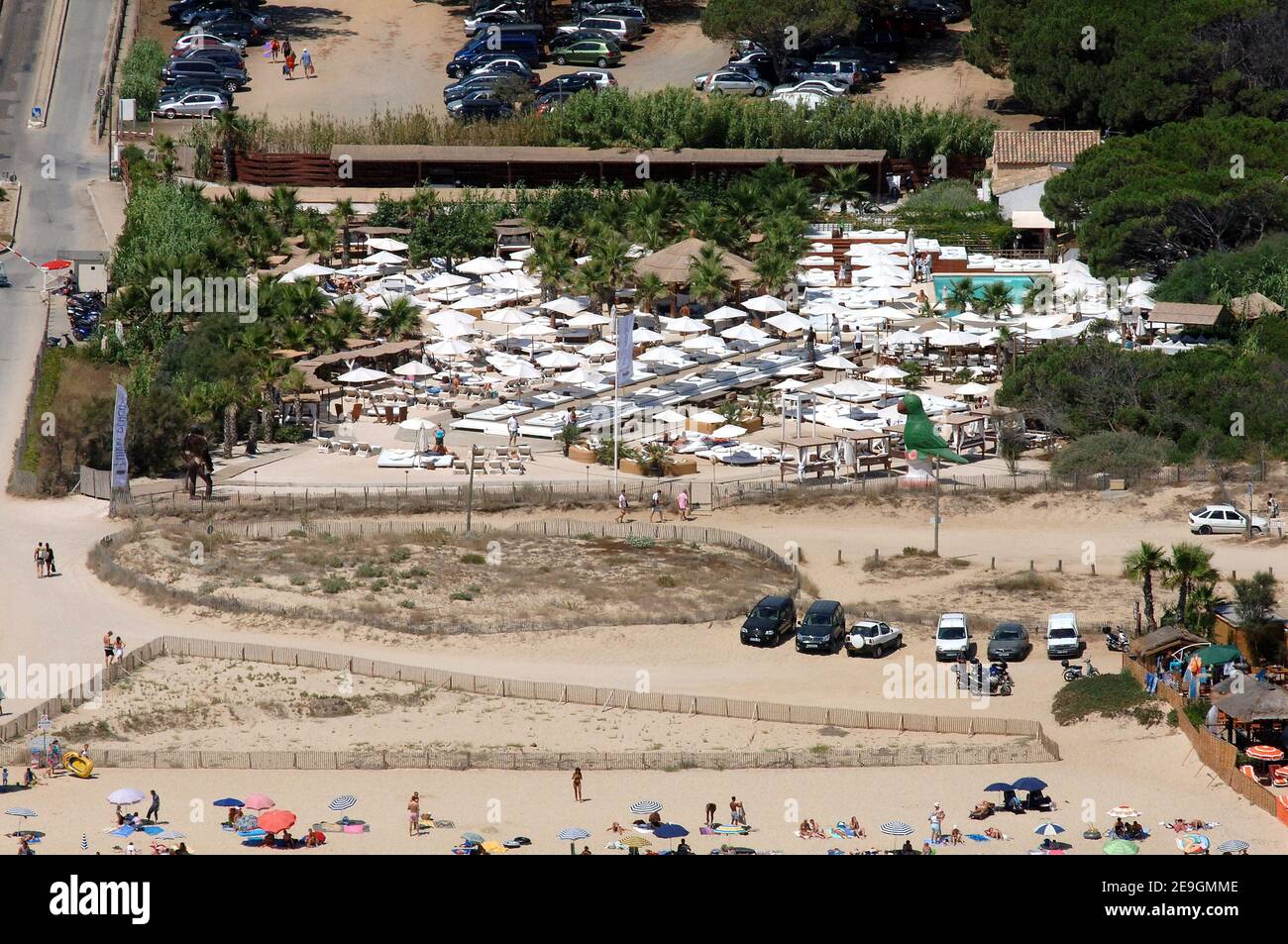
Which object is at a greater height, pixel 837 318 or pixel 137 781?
pixel 837 318

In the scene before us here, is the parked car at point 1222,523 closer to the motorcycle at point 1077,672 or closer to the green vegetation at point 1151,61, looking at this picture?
the motorcycle at point 1077,672

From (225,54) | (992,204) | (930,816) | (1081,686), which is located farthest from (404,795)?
(225,54)

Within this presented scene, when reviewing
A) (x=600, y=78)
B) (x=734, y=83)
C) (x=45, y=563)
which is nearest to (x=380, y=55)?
(x=600, y=78)

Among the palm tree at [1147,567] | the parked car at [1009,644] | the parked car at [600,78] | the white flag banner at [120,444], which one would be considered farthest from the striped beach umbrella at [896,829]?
the parked car at [600,78]

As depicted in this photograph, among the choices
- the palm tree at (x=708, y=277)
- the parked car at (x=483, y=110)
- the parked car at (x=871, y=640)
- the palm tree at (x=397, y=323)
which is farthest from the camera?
the parked car at (x=483, y=110)

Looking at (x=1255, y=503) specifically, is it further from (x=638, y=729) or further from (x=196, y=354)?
(x=196, y=354)

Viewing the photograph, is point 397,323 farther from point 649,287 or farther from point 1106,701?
point 1106,701
